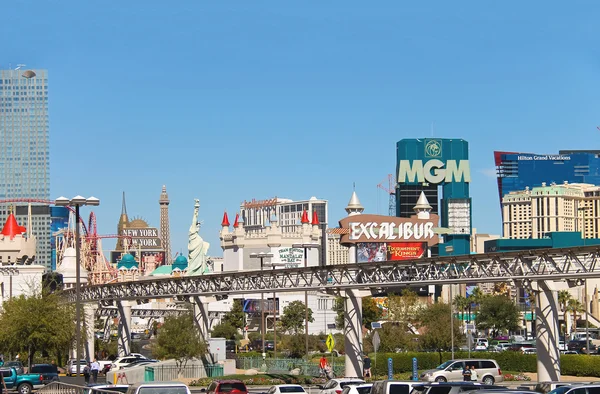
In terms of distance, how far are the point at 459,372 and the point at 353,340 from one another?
32.7 feet

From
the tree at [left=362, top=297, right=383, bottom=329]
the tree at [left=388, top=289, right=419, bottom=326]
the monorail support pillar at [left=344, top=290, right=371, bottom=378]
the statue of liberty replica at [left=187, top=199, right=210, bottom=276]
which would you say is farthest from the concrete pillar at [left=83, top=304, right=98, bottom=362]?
the statue of liberty replica at [left=187, top=199, right=210, bottom=276]

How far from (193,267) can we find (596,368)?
Answer: 132 m

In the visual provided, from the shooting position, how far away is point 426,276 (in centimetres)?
6581

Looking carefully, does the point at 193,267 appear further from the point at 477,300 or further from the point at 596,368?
the point at 596,368

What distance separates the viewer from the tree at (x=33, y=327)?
7212 centimetres

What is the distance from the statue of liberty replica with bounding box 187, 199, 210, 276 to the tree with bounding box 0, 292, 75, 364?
11813 centimetres

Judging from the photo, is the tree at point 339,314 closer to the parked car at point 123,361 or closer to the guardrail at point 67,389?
the parked car at point 123,361

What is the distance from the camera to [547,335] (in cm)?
5703

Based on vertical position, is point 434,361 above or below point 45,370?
below

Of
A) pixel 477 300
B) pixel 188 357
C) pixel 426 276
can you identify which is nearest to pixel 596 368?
pixel 426 276

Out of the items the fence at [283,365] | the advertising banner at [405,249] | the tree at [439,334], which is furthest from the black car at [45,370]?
the advertising banner at [405,249]

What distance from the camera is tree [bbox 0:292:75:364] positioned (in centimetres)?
7212

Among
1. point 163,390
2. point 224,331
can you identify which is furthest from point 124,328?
point 163,390

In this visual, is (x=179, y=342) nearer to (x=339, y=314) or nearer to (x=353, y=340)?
(x=353, y=340)
